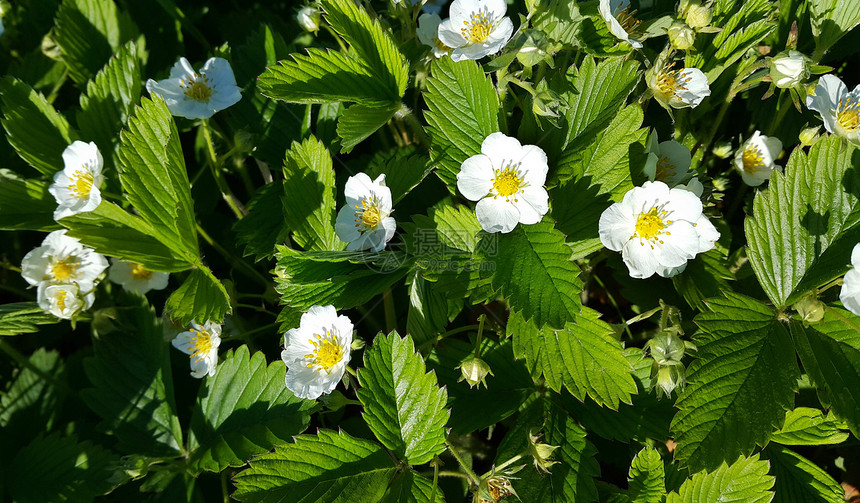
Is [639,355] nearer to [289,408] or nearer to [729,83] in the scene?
[729,83]

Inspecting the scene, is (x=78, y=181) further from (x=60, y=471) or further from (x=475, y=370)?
(x=475, y=370)

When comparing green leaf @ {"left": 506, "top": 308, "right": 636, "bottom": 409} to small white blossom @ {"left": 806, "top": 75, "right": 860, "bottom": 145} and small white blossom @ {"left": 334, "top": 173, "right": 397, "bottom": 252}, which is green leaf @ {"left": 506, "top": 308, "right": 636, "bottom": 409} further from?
small white blossom @ {"left": 806, "top": 75, "right": 860, "bottom": 145}

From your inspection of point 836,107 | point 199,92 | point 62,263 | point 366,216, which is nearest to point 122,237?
point 62,263

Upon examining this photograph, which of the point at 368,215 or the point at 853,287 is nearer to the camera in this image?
the point at 853,287

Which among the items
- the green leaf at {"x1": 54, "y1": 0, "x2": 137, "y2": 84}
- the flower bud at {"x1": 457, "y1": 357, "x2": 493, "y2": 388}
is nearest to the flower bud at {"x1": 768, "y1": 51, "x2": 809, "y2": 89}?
Answer: the flower bud at {"x1": 457, "y1": 357, "x2": 493, "y2": 388}

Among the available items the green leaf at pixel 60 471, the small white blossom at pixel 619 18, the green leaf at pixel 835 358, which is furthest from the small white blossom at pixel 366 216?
the green leaf at pixel 835 358

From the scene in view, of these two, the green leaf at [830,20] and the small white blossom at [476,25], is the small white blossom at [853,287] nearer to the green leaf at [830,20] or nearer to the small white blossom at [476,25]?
the green leaf at [830,20]
